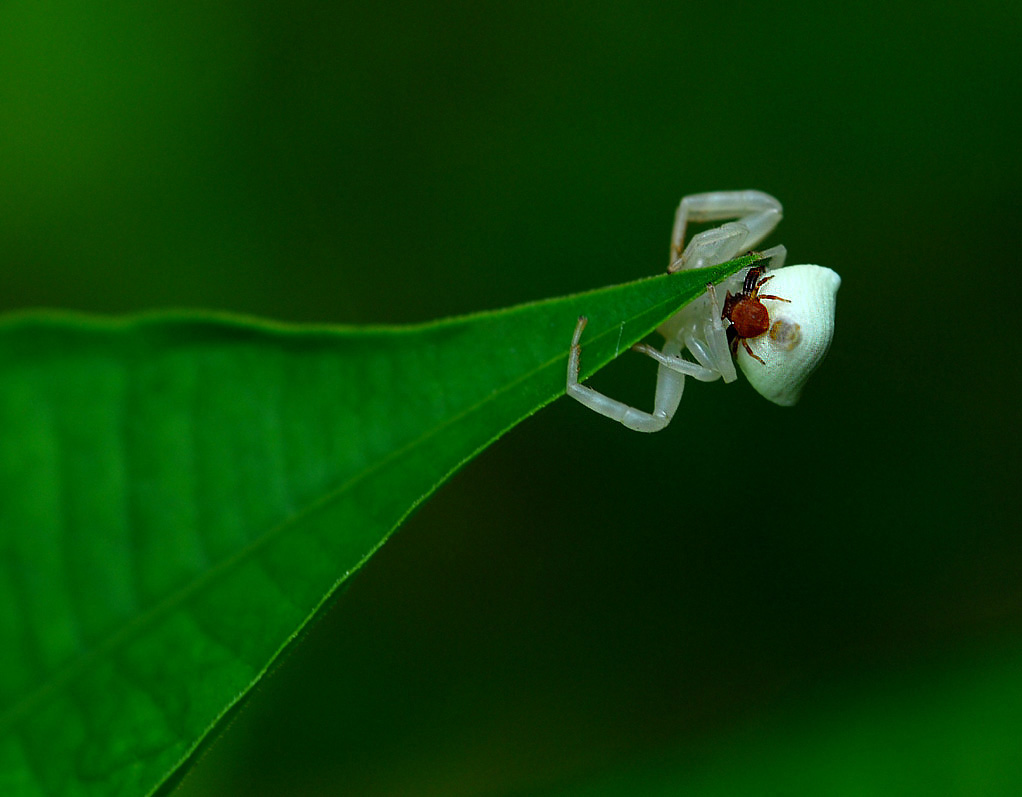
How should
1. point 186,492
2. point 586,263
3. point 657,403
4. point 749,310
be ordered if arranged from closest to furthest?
point 186,492 < point 749,310 < point 657,403 < point 586,263

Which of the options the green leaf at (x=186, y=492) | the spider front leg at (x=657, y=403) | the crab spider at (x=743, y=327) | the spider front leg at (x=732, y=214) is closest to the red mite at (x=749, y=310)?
the crab spider at (x=743, y=327)

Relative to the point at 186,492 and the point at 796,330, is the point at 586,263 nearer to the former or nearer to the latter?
the point at 796,330

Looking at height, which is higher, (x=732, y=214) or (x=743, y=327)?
(x=732, y=214)

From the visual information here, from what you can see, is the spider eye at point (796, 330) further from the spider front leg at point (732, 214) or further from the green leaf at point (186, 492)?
the green leaf at point (186, 492)

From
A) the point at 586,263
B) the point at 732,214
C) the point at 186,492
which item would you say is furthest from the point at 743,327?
the point at 186,492

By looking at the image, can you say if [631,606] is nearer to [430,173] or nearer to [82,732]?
[430,173]

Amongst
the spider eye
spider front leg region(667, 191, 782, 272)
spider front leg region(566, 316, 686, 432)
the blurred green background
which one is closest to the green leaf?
spider front leg region(566, 316, 686, 432)

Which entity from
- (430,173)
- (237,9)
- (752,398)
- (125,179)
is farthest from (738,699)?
(237,9)
